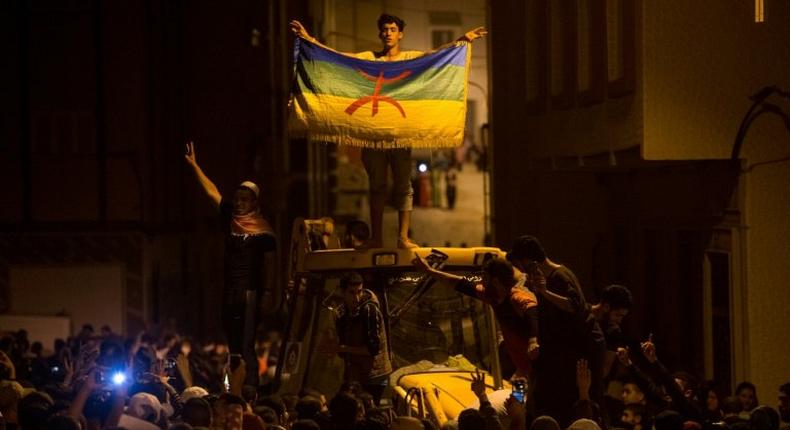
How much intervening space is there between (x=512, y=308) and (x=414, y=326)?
1.77m

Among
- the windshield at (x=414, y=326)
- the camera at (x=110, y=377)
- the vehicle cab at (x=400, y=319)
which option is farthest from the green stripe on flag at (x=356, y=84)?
the camera at (x=110, y=377)

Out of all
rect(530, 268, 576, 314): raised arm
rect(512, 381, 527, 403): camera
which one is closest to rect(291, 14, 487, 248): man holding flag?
rect(530, 268, 576, 314): raised arm

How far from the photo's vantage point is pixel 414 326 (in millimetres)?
12094

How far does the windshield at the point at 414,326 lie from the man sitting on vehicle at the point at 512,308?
4.12ft

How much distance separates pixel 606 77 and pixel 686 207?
2.02 metres

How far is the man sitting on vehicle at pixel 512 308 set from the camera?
1038 centimetres

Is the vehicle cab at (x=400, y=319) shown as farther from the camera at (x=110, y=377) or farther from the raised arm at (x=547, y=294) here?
the raised arm at (x=547, y=294)

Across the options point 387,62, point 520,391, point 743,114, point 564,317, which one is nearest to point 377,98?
point 387,62

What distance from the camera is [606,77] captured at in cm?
1661

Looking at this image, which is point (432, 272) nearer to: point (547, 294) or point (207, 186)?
point (547, 294)

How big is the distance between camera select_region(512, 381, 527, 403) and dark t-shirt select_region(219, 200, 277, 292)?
137 inches

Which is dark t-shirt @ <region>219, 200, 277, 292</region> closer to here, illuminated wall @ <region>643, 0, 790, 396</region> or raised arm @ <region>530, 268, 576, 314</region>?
raised arm @ <region>530, 268, 576, 314</region>

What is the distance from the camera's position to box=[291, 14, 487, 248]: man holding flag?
1302cm

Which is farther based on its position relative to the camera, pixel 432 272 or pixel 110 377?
pixel 110 377
